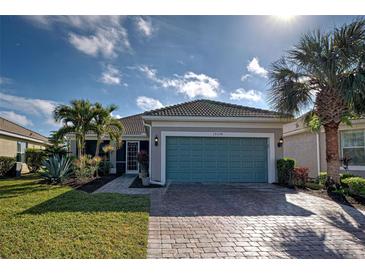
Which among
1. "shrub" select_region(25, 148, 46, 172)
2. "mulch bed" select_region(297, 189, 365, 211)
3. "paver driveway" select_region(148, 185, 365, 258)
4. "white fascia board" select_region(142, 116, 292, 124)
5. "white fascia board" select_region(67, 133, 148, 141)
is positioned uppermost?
"white fascia board" select_region(142, 116, 292, 124)

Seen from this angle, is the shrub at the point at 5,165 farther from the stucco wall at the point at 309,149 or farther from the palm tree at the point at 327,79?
the stucco wall at the point at 309,149

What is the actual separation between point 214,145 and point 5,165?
47.5 feet

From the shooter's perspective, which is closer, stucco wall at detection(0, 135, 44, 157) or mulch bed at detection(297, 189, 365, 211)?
mulch bed at detection(297, 189, 365, 211)

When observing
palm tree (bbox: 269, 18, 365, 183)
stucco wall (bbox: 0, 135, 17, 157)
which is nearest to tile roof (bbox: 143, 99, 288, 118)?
palm tree (bbox: 269, 18, 365, 183)

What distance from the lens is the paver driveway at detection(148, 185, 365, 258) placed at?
4102 mm

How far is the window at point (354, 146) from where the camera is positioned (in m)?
12.5

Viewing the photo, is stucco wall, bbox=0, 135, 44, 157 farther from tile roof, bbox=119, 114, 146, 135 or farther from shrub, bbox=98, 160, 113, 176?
tile roof, bbox=119, 114, 146, 135

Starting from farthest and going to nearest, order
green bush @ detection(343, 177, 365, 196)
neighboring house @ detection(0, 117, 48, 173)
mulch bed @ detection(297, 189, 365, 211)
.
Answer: neighboring house @ detection(0, 117, 48, 173), green bush @ detection(343, 177, 365, 196), mulch bed @ detection(297, 189, 365, 211)

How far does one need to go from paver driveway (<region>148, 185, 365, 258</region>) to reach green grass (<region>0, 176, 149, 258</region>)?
0.46m

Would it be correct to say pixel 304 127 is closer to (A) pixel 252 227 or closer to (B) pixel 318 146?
(B) pixel 318 146

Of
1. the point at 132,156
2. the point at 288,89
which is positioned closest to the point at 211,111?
the point at 288,89

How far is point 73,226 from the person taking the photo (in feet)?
16.8
